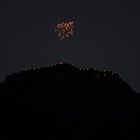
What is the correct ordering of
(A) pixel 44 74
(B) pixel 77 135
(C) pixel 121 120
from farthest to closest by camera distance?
1. (A) pixel 44 74
2. (C) pixel 121 120
3. (B) pixel 77 135

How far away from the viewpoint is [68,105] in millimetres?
111688

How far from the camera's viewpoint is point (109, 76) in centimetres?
12812

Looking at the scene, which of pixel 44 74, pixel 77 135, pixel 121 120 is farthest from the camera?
pixel 44 74

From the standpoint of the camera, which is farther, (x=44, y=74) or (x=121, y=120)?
(x=44, y=74)

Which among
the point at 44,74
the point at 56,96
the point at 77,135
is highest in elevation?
the point at 44,74

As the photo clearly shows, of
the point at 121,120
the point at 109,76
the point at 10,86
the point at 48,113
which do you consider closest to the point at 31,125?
the point at 48,113

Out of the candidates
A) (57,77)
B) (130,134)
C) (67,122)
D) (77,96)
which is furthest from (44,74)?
(130,134)

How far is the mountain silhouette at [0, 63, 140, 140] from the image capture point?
344 feet

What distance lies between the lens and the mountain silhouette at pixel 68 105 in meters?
105

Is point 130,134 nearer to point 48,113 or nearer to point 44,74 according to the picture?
point 48,113

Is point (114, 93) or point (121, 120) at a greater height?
point (114, 93)

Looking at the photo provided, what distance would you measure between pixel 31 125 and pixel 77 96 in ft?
52.2

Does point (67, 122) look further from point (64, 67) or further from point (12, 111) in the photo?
point (64, 67)

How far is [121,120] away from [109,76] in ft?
61.9
